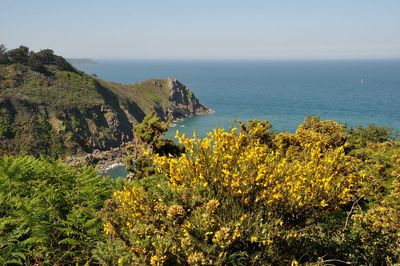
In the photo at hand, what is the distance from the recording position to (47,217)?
26.4 feet

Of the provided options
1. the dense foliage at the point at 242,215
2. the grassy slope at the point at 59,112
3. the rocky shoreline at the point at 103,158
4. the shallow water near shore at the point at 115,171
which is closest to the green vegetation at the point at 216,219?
the dense foliage at the point at 242,215

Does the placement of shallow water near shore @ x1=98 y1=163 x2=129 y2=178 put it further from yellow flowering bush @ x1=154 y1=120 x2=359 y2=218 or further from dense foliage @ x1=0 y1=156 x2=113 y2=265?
yellow flowering bush @ x1=154 y1=120 x2=359 y2=218

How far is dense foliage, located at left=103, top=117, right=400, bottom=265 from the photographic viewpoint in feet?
18.2

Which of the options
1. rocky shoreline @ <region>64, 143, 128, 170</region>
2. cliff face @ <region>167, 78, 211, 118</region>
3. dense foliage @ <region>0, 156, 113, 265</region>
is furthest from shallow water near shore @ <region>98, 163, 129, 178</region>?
cliff face @ <region>167, 78, 211, 118</region>

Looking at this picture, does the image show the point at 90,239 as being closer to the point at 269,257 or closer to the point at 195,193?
the point at 195,193

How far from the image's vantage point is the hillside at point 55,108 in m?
79.7

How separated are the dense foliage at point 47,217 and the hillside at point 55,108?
212 feet

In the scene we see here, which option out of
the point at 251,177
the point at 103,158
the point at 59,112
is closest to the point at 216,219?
the point at 251,177

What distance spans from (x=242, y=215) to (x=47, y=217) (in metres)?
4.42

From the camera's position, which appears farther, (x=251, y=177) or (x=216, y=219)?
(x=251, y=177)

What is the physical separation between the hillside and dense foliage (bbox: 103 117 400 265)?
226 ft

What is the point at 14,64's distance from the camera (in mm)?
96438

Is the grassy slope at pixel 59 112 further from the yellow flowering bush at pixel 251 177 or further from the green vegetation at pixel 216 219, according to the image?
the yellow flowering bush at pixel 251 177

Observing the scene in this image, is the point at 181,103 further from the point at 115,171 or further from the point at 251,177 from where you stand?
the point at 251,177
